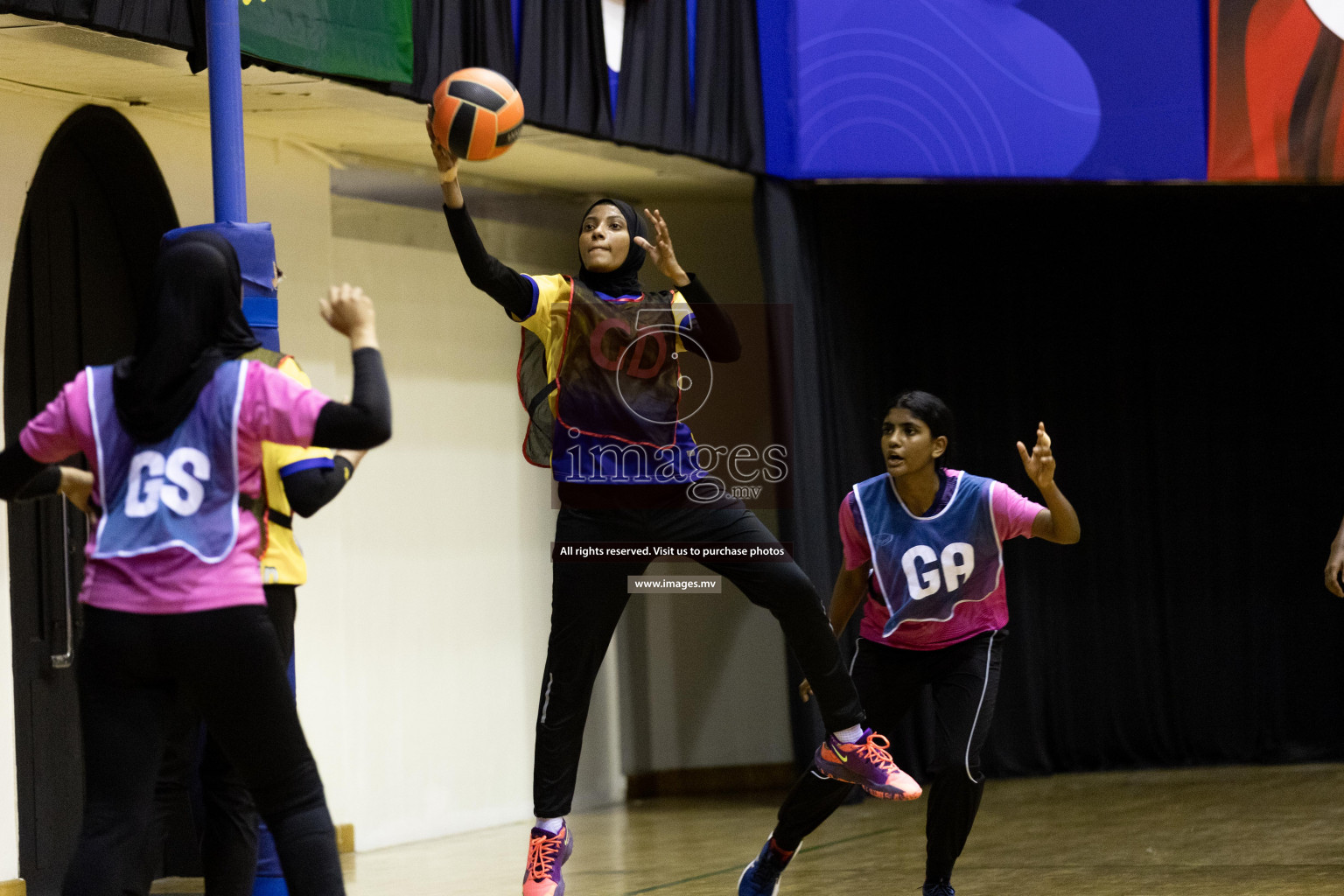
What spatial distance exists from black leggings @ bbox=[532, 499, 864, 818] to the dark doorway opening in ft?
7.87

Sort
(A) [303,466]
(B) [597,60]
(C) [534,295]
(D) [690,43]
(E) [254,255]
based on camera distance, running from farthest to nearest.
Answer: (D) [690,43]
(B) [597,60]
(C) [534,295]
(E) [254,255]
(A) [303,466]

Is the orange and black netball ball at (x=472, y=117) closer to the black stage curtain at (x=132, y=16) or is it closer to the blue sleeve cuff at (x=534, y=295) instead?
the blue sleeve cuff at (x=534, y=295)

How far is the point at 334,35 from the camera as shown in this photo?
221 inches

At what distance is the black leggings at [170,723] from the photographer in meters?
3.05

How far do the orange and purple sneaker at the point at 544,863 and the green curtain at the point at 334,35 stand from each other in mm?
2709

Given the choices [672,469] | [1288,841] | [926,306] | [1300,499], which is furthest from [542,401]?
[1300,499]

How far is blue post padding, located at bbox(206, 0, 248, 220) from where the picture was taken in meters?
4.18

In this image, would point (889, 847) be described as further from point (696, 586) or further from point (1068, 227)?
point (1068, 227)

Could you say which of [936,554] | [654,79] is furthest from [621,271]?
[654,79]

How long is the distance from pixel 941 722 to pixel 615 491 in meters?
1.20

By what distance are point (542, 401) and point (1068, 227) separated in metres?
5.11

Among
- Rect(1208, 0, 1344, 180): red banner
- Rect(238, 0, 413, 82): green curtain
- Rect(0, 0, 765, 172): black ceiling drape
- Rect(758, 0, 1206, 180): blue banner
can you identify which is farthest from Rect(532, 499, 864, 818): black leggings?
Rect(1208, 0, 1344, 180): red banner

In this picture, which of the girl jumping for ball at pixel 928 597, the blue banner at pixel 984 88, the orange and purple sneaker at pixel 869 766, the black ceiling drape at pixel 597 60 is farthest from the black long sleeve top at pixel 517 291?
the blue banner at pixel 984 88

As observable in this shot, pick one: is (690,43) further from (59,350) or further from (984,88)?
(59,350)
